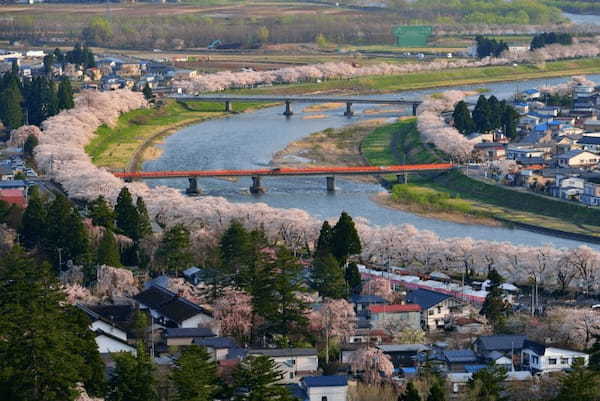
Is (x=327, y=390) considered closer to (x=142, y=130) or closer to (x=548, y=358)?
(x=548, y=358)

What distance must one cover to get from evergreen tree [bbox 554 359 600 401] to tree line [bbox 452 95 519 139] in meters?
24.1

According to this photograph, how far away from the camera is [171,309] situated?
20375 millimetres

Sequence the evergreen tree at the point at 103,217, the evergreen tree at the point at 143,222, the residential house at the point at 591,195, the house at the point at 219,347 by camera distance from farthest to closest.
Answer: the residential house at the point at 591,195 < the evergreen tree at the point at 103,217 < the evergreen tree at the point at 143,222 < the house at the point at 219,347

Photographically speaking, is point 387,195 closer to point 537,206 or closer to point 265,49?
point 537,206

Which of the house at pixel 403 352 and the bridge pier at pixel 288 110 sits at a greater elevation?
the house at pixel 403 352

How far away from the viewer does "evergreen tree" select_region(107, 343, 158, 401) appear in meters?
15.3

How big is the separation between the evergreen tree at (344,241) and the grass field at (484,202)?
654cm

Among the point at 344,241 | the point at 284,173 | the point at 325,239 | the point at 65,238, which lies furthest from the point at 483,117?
the point at 65,238

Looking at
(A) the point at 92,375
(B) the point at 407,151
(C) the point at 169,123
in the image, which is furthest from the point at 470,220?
(C) the point at 169,123

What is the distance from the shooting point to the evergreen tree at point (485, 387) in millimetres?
15672

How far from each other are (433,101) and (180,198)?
1866 centimetres

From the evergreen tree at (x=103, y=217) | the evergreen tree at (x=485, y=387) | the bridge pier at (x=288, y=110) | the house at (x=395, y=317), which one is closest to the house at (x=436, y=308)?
the house at (x=395, y=317)

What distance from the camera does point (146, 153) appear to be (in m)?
40.0

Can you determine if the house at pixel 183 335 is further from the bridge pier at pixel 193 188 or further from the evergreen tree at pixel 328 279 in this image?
the bridge pier at pixel 193 188
